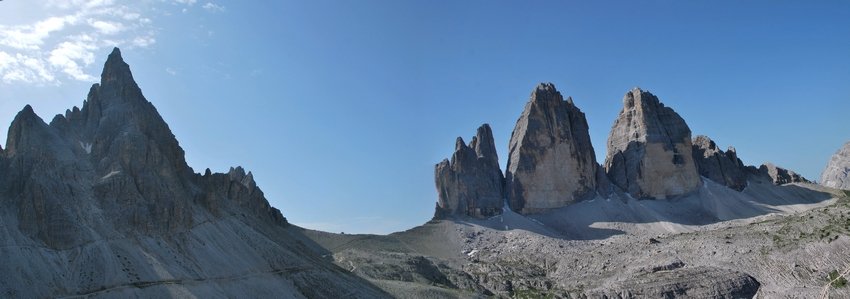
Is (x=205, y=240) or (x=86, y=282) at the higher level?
(x=205, y=240)

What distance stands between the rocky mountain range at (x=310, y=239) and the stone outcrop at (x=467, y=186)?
593mm

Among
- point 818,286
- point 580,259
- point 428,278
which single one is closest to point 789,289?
point 818,286

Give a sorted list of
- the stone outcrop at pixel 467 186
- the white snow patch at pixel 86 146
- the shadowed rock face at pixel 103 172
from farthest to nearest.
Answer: the stone outcrop at pixel 467 186, the white snow patch at pixel 86 146, the shadowed rock face at pixel 103 172

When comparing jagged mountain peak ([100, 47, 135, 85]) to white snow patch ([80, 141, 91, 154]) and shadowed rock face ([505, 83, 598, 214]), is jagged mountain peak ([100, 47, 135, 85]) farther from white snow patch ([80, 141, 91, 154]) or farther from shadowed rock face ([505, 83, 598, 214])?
shadowed rock face ([505, 83, 598, 214])

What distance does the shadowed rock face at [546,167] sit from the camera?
191500 mm

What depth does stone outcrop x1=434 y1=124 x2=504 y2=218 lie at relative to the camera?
188m

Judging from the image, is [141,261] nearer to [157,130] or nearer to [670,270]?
[157,130]

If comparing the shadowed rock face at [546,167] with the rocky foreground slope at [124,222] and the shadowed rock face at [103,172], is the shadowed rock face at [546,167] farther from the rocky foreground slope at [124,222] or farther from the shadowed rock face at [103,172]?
the shadowed rock face at [103,172]

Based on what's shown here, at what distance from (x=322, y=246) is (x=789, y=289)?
92440 mm

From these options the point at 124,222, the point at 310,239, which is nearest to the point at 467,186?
the point at 310,239

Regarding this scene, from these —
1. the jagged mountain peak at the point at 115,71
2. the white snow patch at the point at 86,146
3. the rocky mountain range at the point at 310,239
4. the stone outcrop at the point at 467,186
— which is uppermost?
the jagged mountain peak at the point at 115,71

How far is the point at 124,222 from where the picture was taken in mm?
88750

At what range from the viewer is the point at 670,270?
119 meters

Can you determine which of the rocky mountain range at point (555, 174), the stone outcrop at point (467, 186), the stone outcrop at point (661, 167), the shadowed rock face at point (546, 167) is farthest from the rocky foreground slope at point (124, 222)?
the stone outcrop at point (661, 167)
